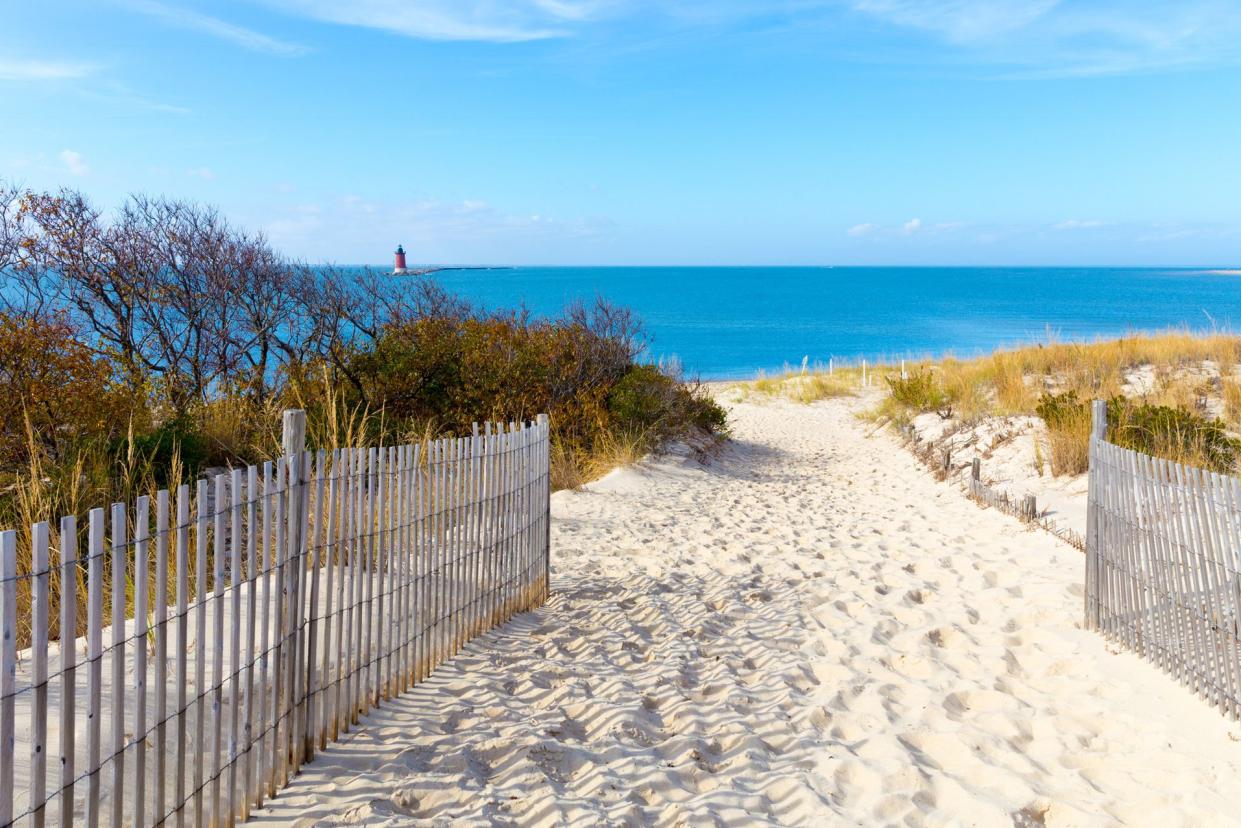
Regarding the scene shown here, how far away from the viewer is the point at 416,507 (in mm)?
4387

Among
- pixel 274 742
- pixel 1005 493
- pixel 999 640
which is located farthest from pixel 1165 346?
pixel 274 742

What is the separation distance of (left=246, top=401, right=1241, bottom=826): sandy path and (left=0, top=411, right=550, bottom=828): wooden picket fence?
0.24 m

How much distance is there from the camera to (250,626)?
10.3 feet

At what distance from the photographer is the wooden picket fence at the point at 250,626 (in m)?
2.27

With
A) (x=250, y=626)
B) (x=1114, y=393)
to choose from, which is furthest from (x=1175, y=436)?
(x=250, y=626)

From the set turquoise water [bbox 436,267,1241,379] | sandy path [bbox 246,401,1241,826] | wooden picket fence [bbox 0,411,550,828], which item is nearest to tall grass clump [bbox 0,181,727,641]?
sandy path [bbox 246,401,1241,826]

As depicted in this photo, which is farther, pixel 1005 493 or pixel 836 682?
pixel 1005 493

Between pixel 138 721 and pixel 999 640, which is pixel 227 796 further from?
pixel 999 640

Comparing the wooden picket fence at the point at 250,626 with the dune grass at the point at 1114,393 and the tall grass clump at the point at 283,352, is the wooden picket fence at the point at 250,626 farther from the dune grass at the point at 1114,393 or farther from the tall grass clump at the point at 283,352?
the dune grass at the point at 1114,393

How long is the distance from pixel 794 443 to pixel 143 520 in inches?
572

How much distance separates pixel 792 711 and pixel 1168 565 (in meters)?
2.25

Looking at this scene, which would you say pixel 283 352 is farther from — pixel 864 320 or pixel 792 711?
pixel 864 320

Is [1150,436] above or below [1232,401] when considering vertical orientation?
below

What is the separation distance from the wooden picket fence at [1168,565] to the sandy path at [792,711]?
0.61 ft
